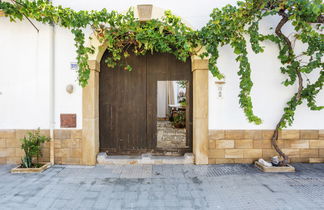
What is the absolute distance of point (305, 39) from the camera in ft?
11.6

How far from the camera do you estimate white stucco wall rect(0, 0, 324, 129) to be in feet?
12.7

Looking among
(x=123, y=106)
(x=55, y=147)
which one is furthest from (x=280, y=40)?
(x=55, y=147)

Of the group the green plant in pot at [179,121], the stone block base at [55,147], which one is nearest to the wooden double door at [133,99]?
the stone block base at [55,147]

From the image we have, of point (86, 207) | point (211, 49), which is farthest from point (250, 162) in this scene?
point (86, 207)

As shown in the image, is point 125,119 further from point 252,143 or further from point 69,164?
point 252,143

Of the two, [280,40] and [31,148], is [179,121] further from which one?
[31,148]

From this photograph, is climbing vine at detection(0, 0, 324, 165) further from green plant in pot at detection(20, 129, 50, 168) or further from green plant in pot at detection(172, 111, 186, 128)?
green plant in pot at detection(172, 111, 186, 128)

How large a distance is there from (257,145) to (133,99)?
9.35 feet

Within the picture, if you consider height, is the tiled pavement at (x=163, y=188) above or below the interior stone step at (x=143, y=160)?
below

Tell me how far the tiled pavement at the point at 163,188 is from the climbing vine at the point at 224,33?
83 centimetres

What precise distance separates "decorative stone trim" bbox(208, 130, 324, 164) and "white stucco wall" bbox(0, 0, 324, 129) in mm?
196

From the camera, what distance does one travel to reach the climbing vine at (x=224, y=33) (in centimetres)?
313

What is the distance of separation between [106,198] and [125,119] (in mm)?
1910

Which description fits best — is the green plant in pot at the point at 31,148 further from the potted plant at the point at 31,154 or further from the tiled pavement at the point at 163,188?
the tiled pavement at the point at 163,188
